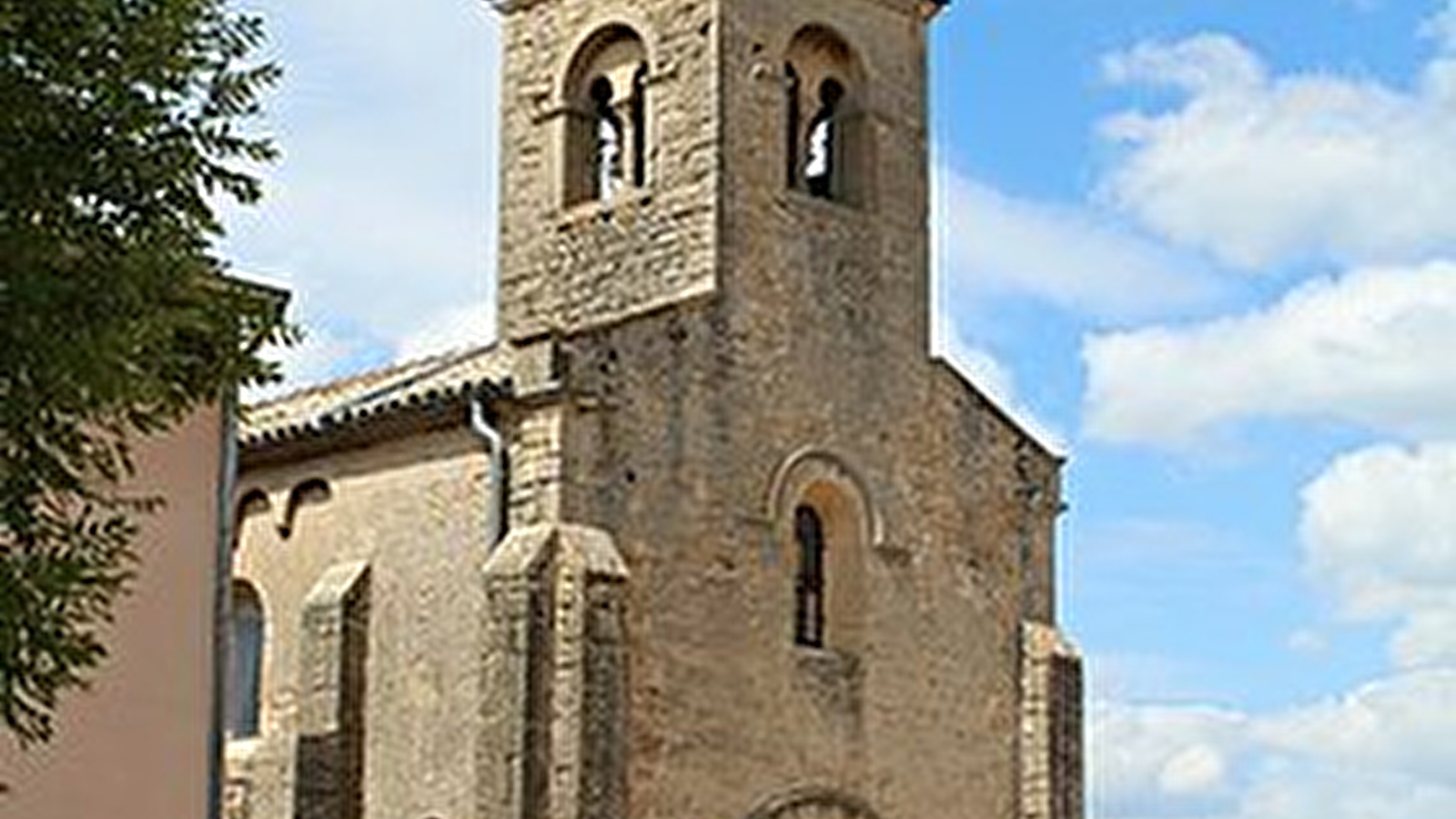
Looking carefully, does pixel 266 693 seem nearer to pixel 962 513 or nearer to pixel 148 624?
pixel 962 513

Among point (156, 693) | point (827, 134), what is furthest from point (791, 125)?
point (156, 693)

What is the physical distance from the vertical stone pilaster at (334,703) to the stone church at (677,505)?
4 cm

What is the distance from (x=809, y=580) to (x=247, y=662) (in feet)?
21.6

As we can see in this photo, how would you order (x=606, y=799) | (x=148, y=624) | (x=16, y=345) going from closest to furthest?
1. (x=16, y=345)
2. (x=148, y=624)
3. (x=606, y=799)

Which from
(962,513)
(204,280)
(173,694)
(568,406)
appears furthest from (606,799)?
(204,280)

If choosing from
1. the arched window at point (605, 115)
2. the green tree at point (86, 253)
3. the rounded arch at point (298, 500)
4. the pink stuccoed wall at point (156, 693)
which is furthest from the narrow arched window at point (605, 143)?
the green tree at point (86, 253)

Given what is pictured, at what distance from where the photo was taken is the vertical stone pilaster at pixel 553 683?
3092 cm

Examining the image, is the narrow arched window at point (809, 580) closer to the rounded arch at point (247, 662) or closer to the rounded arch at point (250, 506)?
the rounded arch at point (250, 506)

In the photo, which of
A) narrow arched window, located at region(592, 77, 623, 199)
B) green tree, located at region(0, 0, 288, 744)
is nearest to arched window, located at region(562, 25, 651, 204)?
narrow arched window, located at region(592, 77, 623, 199)

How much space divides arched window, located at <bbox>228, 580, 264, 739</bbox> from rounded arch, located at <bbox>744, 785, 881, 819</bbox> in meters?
6.06

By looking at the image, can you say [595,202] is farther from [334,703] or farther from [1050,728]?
[1050,728]

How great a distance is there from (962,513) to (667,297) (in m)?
4.38

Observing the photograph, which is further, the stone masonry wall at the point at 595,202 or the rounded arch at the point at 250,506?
the rounded arch at the point at 250,506

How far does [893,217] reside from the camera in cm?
3616
